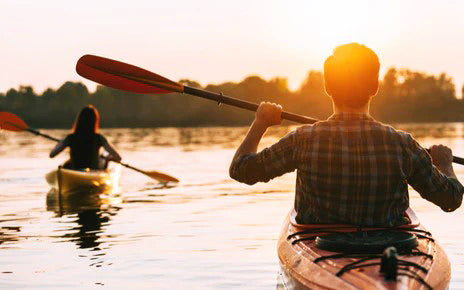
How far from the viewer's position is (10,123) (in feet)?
52.5

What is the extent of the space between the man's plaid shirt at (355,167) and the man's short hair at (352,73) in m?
0.12

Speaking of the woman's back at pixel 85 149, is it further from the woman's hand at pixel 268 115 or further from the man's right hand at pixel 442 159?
the man's right hand at pixel 442 159

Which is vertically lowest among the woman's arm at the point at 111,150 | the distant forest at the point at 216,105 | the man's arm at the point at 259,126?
the distant forest at the point at 216,105

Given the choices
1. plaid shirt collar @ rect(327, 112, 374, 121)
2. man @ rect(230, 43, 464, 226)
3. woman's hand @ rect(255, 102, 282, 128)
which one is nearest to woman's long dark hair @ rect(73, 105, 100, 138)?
woman's hand @ rect(255, 102, 282, 128)

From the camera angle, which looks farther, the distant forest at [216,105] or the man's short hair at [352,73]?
the distant forest at [216,105]

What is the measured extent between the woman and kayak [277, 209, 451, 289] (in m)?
9.47

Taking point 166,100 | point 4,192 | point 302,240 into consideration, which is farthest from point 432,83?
point 302,240

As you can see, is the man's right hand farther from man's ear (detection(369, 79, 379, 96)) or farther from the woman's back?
the woman's back

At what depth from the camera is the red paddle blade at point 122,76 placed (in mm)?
6945

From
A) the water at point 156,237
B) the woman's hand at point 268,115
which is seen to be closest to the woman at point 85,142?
the water at point 156,237

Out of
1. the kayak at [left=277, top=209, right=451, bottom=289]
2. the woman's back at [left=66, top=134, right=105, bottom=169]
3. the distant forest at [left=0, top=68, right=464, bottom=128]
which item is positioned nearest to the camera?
the kayak at [left=277, top=209, right=451, bottom=289]

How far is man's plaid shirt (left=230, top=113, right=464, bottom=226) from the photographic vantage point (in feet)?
13.7

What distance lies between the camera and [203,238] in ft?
30.3

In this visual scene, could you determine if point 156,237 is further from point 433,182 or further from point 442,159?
point 433,182
